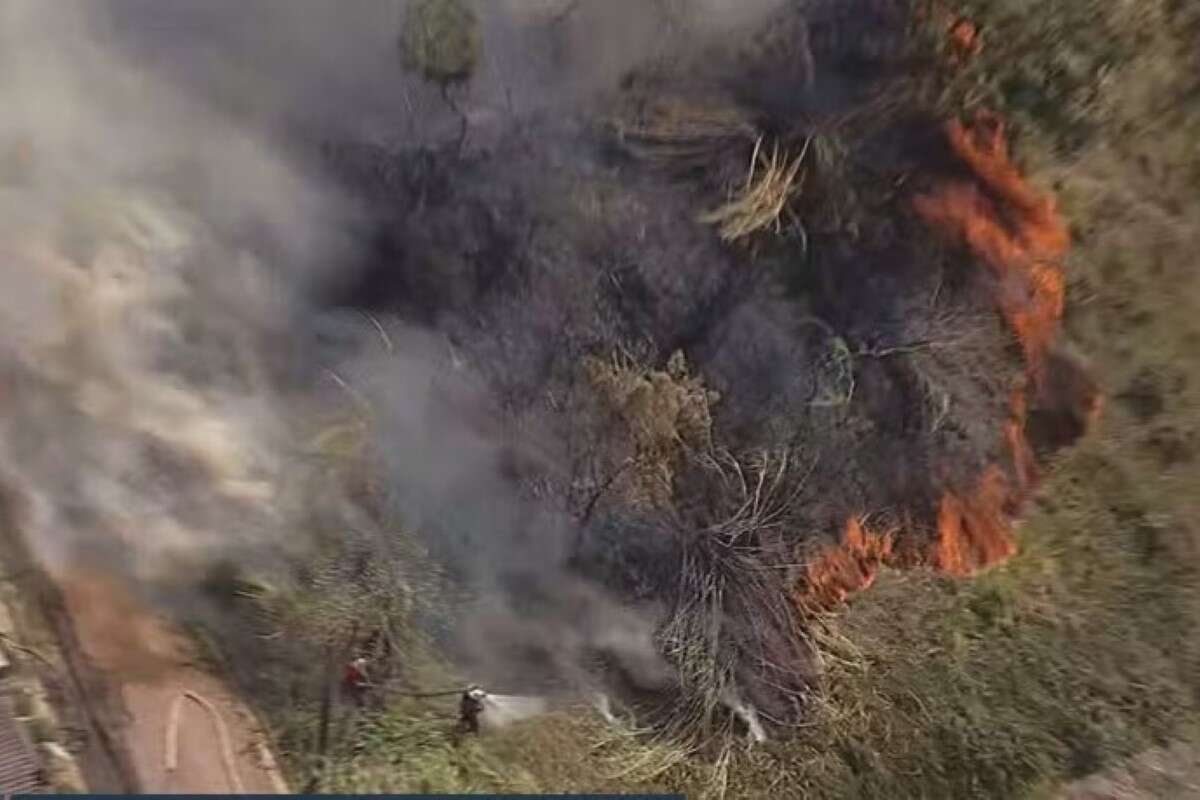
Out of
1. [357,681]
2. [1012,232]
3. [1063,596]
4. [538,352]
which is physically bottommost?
[1063,596]

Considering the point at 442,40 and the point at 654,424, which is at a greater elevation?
the point at 442,40

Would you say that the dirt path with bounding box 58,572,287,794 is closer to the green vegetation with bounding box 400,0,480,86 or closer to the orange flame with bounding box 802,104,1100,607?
the green vegetation with bounding box 400,0,480,86

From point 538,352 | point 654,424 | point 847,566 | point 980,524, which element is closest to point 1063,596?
point 980,524

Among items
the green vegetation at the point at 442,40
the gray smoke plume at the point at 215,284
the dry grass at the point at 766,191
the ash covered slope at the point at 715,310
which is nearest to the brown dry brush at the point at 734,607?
the ash covered slope at the point at 715,310

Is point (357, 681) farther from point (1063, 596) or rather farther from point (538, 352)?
point (1063, 596)

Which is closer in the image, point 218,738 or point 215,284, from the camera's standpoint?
point 218,738

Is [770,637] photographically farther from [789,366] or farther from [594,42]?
[594,42]
